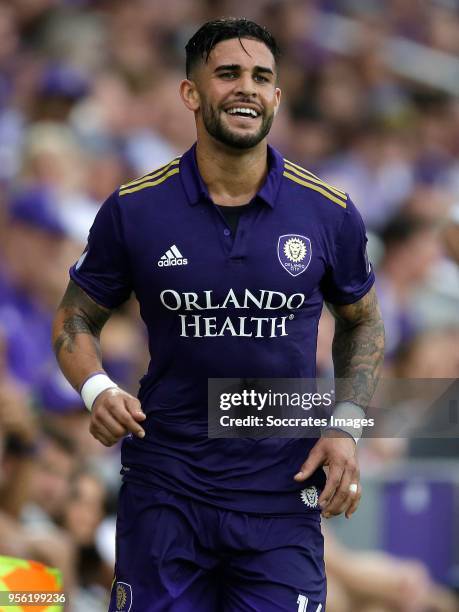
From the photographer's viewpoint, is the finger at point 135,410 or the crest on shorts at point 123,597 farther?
the crest on shorts at point 123,597

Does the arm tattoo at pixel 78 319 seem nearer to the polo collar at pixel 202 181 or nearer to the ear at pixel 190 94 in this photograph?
the polo collar at pixel 202 181

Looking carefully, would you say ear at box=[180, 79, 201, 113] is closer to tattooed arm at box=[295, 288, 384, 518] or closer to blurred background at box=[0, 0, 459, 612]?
tattooed arm at box=[295, 288, 384, 518]

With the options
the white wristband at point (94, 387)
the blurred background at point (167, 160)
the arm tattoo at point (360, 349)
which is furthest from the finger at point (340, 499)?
the blurred background at point (167, 160)

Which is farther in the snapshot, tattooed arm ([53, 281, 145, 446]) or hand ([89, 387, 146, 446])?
tattooed arm ([53, 281, 145, 446])

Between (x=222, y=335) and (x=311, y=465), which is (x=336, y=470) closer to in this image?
(x=311, y=465)

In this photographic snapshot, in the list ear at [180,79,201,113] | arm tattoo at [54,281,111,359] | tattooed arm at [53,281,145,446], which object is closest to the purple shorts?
tattooed arm at [53,281,145,446]

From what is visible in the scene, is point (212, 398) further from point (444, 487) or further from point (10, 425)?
point (444, 487)

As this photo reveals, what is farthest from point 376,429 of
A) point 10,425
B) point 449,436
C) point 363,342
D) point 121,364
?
point 363,342

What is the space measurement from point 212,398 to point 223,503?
326 millimetres

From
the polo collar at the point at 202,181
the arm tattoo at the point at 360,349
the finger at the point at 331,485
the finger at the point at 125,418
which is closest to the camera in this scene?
the finger at the point at 125,418

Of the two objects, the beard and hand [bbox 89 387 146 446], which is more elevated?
the beard

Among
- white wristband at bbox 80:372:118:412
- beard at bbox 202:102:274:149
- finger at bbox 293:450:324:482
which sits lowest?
finger at bbox 293:450:324:482

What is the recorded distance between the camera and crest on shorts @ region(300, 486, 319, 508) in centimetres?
394

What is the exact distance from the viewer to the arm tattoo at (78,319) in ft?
13.4
